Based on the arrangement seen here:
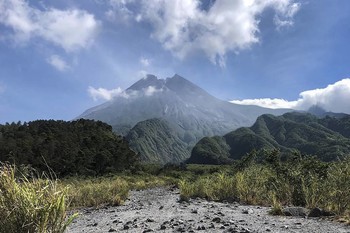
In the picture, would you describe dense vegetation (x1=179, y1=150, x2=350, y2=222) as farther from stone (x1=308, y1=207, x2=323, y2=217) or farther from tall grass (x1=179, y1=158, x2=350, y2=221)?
stone (x1=308, y1=207, x2=323, y2=217)

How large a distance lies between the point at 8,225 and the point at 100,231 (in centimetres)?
670

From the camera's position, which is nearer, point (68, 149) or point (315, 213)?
point (315, 213)

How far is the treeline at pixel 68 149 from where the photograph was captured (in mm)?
59938

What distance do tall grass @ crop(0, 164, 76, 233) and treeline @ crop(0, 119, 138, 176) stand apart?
51.8 m

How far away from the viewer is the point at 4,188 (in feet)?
15.3

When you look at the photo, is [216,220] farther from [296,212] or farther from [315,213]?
[315,213]

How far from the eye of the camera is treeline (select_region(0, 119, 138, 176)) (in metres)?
59.9

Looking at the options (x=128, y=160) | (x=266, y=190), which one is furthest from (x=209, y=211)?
(x=128, y=160)

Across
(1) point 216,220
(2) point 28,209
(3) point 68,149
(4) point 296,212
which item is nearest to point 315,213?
(4) point 296,212

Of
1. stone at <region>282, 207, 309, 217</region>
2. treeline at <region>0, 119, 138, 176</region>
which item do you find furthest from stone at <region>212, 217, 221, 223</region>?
treeline at <region>0, 119, 138, 176</region>

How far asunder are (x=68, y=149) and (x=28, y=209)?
215 ft

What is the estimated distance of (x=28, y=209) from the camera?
4473 mm

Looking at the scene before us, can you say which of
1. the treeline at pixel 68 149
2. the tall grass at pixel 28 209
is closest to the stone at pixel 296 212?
the tall grass at pixel 28 209

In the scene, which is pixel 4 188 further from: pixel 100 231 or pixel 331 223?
pixel 331 223
